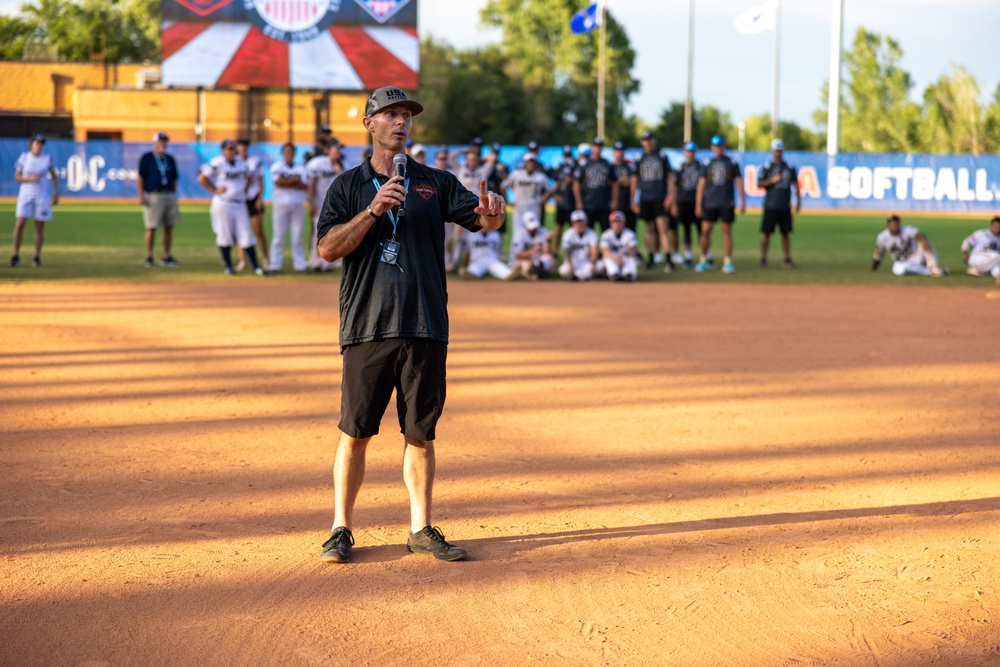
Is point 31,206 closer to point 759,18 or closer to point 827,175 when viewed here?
point 759,18

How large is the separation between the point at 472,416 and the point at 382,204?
3888mm

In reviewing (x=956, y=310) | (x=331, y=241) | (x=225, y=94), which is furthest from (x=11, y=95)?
(x=331, y=241)

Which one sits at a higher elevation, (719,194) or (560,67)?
(560,67)

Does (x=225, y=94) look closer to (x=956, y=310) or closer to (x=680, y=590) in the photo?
(x=956, y=310)

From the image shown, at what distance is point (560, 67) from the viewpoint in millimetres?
80938

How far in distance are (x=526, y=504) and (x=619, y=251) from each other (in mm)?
12015

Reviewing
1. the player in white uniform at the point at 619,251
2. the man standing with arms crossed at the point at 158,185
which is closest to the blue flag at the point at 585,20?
the player in white uniform at the point at 619,251

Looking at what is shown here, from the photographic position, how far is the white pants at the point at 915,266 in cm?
1923

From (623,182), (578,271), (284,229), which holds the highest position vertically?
(623,182)

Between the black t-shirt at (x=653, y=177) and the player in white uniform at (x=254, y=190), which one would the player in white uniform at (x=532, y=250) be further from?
the player in white uniform at (x=254, y=190)

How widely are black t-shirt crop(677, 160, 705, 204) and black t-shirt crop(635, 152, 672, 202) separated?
0.48 m

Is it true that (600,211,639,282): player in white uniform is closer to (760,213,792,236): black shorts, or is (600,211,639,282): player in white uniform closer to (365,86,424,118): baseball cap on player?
(760,213,792,236): black shorts

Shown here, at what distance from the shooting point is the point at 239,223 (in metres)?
17.2

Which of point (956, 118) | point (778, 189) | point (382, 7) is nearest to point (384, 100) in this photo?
point (778, 189)
